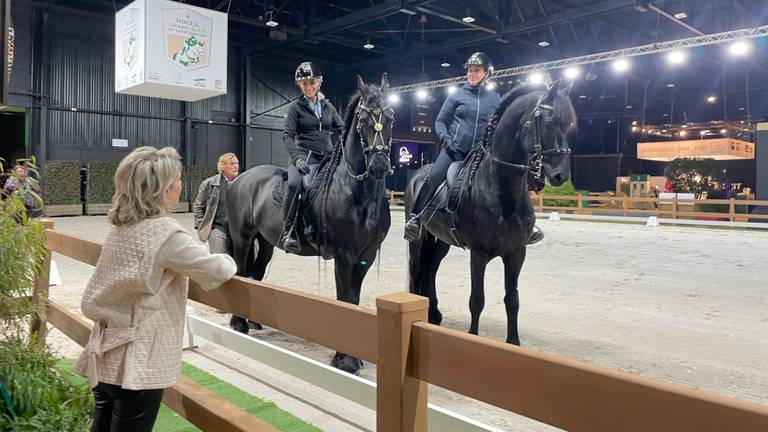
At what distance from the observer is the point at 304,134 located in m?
4.88

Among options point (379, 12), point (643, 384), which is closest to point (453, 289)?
point (643, 384)

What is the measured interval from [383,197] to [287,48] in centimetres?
2065

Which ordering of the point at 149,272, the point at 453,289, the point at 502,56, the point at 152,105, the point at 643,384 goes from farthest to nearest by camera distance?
the point at 502,56 → the point at 152,105 → the point at 453,289 → the point at 149,272 → the point at 643,384

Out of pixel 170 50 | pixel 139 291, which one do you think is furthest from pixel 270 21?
pixel 139 291

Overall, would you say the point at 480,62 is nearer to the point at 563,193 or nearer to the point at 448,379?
the point at 448,379

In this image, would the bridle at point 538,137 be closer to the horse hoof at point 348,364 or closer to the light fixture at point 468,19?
the horse hoof at point 348,364

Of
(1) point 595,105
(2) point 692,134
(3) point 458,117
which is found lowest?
(3) point 458,117

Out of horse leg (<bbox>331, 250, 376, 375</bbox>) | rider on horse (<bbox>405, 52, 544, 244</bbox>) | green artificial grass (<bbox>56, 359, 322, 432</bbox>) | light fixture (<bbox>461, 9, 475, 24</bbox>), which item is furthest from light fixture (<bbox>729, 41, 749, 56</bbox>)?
green artificial grass (<bbox>56, 359, 322, 432</bbox>)

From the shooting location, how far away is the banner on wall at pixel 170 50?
33.4ft

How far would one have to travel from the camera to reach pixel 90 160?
19.0 m

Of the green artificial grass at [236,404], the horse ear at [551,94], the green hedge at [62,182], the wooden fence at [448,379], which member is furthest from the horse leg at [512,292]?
the green hedge at [62,182]

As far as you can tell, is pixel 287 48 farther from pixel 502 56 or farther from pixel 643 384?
pixel 643 384

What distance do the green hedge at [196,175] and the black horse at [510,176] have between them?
17.9 m

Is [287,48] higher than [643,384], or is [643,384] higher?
[287,48]
